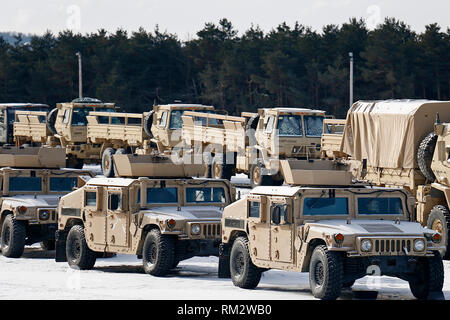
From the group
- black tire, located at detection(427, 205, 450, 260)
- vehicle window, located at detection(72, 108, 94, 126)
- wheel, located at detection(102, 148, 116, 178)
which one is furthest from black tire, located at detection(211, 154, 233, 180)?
black tire, located at detection(427, 205, 450, 260)

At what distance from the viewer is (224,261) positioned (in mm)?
18156

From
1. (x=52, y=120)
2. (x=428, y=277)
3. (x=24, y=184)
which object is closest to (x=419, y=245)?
(x=428, y=277)

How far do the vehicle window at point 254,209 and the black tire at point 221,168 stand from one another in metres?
18.3

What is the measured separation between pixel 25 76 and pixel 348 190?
60229 mm

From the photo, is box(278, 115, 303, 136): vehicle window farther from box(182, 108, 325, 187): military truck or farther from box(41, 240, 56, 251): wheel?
box(41, 240, 56, 251): wheel

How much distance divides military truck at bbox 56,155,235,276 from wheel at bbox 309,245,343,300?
3.22 meters

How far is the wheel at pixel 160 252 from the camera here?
18.3m

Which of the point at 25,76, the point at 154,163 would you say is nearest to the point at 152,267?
the point at 154,163

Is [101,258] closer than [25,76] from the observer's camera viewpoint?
A: Yes

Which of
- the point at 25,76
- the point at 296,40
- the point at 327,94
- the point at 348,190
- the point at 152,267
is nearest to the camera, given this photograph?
the point at 348,190

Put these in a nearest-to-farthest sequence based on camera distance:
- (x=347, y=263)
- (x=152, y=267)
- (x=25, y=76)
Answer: (x=347, y=263)
(x=152, y=267)
(x=25, y=76)

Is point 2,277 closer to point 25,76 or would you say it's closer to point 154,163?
point 154,163

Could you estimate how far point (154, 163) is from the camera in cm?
1975

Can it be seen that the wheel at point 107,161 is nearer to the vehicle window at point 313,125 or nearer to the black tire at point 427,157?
the vehicle window at point 313,125
